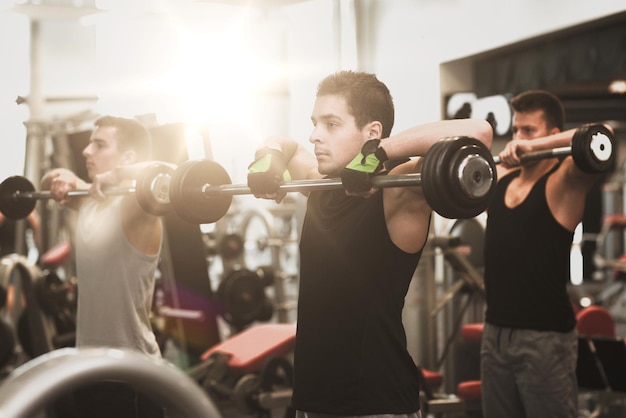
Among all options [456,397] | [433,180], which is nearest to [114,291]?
[433,180]

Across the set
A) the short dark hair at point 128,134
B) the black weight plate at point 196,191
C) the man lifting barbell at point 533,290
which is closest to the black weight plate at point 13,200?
the short dark hair at point 128,134

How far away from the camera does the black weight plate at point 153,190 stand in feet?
7.57

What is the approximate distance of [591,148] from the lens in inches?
81.4

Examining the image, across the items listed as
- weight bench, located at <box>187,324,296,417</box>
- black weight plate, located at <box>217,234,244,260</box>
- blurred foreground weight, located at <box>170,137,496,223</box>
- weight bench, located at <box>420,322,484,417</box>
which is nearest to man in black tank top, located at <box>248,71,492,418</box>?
blurred foreground weight, located at <box>170,137,496,223</box>

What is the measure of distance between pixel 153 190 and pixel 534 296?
4.42 feet

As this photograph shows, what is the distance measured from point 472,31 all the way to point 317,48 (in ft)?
3.22

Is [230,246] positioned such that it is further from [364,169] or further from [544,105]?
[364,169]

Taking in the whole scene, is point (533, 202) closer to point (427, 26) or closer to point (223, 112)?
point (427, 26)

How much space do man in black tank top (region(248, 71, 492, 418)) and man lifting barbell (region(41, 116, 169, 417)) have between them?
788 millimetres

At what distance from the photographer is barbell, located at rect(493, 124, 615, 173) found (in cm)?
206

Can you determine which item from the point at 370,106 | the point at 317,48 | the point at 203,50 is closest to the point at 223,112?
the point at 203,50

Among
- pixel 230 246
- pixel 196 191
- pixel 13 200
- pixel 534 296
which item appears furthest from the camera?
pixel 230 246

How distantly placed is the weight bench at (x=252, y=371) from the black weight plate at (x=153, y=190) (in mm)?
1688

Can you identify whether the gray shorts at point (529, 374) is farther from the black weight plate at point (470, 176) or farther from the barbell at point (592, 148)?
the black weight plate at point (470, 176)
